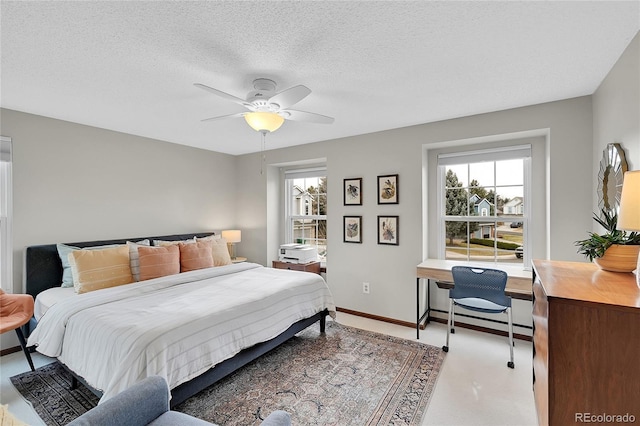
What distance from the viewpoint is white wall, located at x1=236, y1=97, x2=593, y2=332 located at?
2.60 m

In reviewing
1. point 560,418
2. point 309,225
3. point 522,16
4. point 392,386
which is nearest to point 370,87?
point 522,16

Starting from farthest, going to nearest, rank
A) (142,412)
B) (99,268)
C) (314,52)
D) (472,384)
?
(99,268), (472,384), (314,52), (142,412)

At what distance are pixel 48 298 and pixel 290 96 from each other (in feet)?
9.08

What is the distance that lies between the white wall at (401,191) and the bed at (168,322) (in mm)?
861

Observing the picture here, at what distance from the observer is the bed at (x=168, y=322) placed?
5.73ft

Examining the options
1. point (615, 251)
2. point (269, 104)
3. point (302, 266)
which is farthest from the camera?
point (302, 266)

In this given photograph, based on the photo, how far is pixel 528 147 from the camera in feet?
10.2

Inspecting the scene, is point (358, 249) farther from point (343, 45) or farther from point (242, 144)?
point (343, 45)

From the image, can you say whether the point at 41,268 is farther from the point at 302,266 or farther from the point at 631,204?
the point at 631,204

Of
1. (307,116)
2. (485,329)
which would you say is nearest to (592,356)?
(307,116)

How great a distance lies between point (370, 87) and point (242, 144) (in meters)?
2.46

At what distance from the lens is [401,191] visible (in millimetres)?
3523

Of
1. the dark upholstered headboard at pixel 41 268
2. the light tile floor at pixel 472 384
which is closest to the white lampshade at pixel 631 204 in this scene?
the light tile floor at pixel 472 384

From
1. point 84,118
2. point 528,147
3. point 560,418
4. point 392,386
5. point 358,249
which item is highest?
point 84,118
